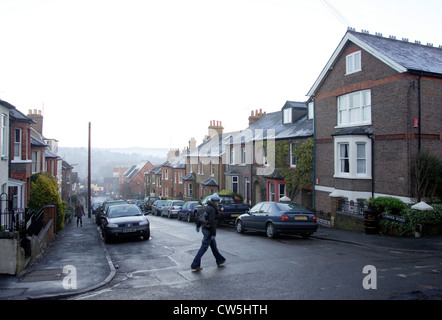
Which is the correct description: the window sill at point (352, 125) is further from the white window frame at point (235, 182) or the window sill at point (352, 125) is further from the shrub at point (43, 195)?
the shrub at point (43, 195)

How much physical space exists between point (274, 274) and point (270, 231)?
608cm

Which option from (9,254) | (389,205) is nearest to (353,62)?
(389,205)

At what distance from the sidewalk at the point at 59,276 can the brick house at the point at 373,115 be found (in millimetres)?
12371

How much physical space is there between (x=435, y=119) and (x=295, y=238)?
8.86 meters

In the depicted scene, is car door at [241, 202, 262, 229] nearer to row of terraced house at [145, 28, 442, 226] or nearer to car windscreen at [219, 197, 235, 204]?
row of terraced house at [145, 28, 442, 226]

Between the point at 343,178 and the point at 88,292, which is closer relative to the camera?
the point at 88,292

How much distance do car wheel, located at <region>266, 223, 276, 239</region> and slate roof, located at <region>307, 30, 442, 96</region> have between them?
361 inches

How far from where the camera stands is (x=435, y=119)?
1694 cm

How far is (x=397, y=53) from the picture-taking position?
60.1ft

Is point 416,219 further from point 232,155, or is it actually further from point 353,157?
point 232,155
